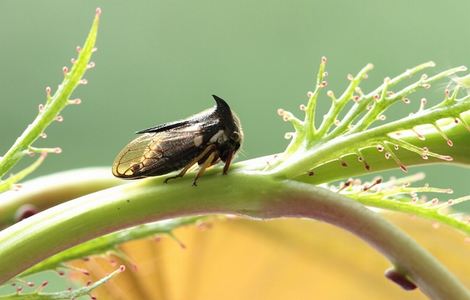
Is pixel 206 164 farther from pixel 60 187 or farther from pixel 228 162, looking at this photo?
pixel 60 187

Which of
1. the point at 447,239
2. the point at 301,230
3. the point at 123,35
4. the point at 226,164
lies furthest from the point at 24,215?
the point at 123,35

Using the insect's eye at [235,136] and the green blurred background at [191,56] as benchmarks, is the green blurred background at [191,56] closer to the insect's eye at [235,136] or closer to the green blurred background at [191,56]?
the green blurred background at [191,56]

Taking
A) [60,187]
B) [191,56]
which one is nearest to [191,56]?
[191,56]

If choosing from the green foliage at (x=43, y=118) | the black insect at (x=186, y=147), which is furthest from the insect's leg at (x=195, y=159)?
the green foliage at (x=43, y=118)

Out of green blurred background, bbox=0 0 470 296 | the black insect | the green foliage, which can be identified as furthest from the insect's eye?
green blurred background, bbox=0 0 470 296

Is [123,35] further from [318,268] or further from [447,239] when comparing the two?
[447,239]

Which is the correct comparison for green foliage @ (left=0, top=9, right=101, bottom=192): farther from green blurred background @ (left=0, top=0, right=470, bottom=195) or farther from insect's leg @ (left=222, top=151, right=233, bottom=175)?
green blurred background @ (left=0, top=0, right=470, bottom=195)

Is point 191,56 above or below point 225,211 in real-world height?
above
